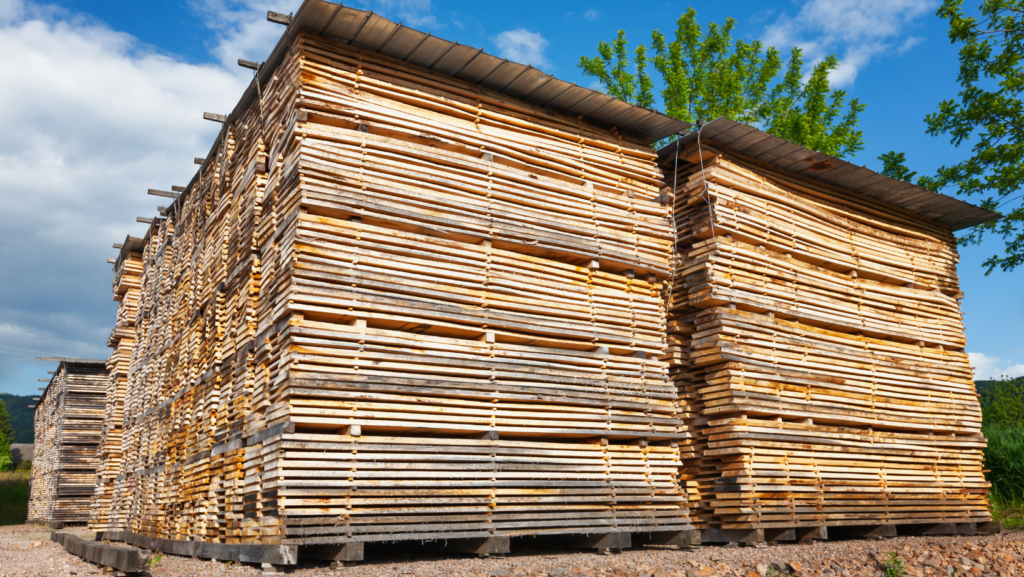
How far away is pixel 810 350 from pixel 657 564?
556 cm

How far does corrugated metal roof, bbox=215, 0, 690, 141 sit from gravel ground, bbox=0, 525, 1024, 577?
6497 millimetres

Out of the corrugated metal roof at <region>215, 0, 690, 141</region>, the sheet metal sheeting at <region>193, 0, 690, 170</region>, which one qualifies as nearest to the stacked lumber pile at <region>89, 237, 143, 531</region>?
the sheet metal sheeting at <region>193, 0, 690, 170</region>

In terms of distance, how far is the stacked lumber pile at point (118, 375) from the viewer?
18875mm

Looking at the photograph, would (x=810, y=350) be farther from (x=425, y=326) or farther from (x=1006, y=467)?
(x=1006, y=467)

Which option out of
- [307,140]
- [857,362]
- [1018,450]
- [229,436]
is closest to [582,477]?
[229,436]

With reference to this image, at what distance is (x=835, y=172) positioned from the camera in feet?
43.9

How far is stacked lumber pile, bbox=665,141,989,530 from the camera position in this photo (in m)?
11.1

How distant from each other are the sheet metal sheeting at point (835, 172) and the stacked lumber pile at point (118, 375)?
16.3 metres

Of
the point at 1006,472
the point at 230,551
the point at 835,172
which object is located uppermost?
the point at 835,172

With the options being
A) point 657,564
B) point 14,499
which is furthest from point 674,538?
point 14,499

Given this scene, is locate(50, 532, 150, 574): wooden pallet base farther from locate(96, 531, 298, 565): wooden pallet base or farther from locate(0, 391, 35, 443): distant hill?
locate(0, 391, 35, 443): distant hill

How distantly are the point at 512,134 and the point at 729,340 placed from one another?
4.66m

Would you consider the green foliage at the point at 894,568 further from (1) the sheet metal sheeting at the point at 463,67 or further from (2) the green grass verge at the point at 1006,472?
(2) the green grass verge at the point at 1006,472

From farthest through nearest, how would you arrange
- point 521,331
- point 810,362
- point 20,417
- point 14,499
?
point 20,417 → point 14,499 → point 810,362 → point 521,331
